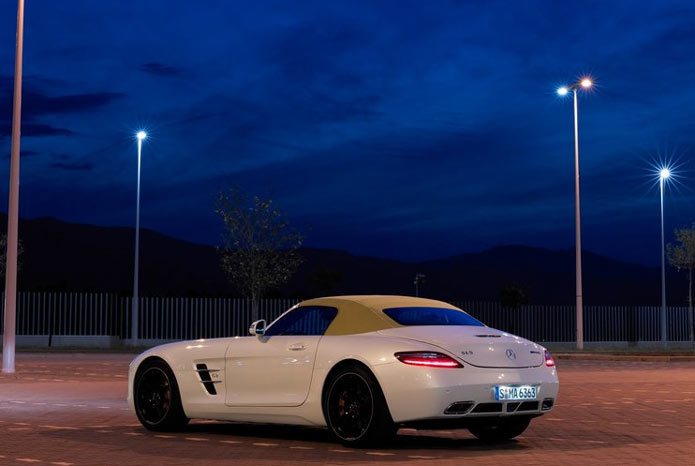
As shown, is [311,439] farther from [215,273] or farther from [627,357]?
[215,273]

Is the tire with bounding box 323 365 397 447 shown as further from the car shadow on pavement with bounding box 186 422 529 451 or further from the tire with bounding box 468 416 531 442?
the tire with bounding box 468 416 531 442

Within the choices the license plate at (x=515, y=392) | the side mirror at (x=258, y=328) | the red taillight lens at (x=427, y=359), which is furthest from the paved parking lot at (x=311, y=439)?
the side mirror at (x=258, y=328)

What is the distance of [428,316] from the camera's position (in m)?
11.6

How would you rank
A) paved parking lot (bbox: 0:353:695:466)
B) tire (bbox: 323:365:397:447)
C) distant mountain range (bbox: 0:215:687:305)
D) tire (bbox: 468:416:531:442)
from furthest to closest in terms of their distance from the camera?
distant mountain range (bbox: 0:215:687:305), tire (bbox: 468:416:531:442), tire (bbox: 323:365:397:447), paved parking lot (bbox: 0:353:695:466)

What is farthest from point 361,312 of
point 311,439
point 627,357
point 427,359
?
point 627,357

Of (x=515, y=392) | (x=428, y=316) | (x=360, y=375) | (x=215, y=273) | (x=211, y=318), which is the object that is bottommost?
(x=515, y=392)

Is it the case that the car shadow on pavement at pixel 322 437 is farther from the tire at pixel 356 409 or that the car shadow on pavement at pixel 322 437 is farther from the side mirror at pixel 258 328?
the side mirror at pixel 258 328

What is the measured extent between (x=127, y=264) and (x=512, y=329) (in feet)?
219

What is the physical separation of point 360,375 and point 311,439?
1493 millimetres

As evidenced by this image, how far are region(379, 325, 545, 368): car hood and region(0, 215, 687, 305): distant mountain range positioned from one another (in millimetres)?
89006

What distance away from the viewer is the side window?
11656mm

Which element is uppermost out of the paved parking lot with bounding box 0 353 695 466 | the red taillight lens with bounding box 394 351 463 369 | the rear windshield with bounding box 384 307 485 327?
the rear windshield with bounding box 384 307 485 327

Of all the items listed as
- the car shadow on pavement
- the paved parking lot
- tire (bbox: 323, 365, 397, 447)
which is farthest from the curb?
tire (bbox: 323, 365, 397, 447)

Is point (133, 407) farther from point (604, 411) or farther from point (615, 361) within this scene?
point (615, 361)
